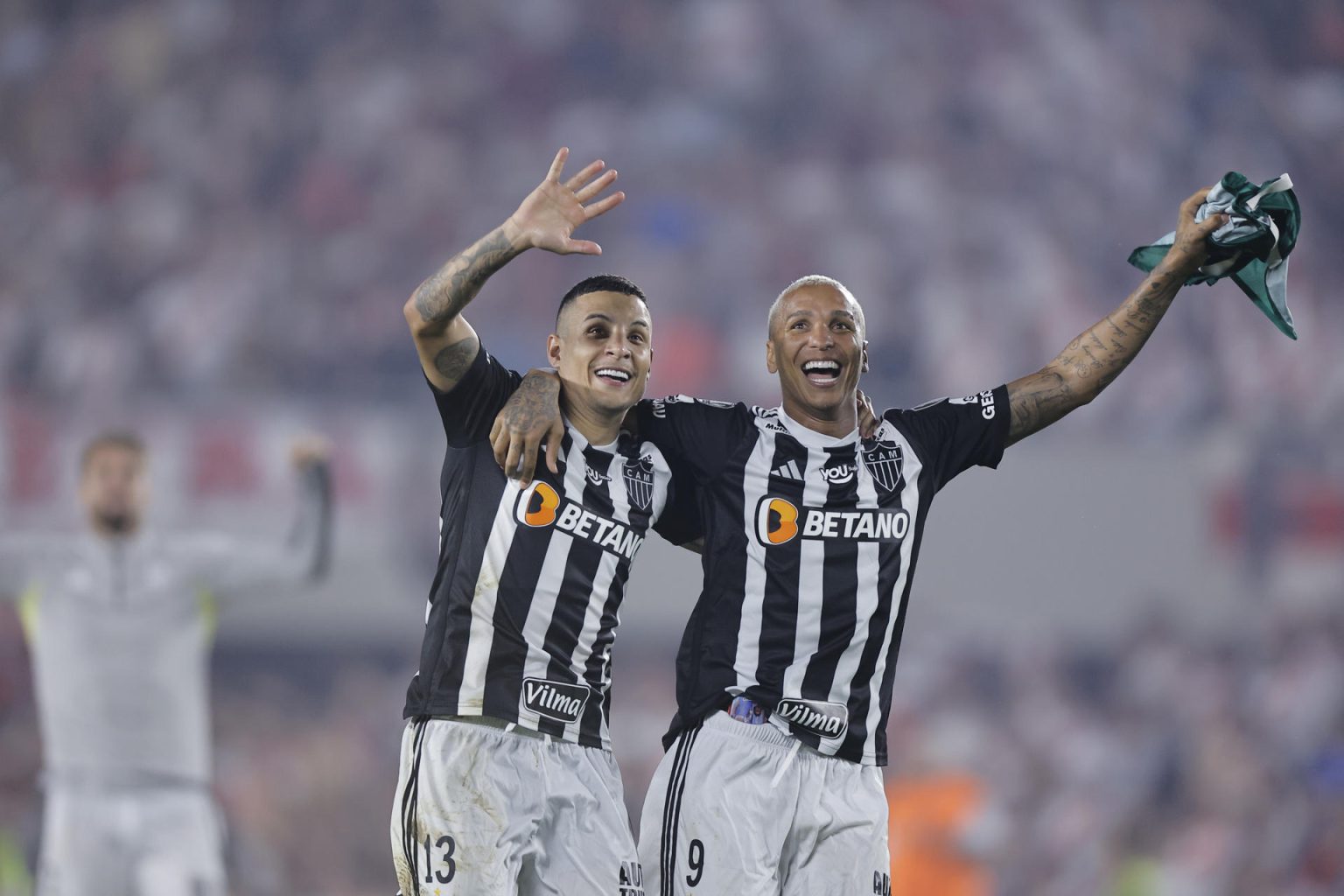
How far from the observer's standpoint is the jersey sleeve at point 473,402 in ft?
11.7

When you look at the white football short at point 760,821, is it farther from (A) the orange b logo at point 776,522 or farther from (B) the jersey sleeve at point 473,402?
(B) the jersey sleeve at point 473,402

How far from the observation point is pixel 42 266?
34.0 feet

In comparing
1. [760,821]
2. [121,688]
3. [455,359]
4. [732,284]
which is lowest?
[760,821]

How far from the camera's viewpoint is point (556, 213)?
11.5 ft

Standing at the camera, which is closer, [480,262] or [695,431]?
[480,262]

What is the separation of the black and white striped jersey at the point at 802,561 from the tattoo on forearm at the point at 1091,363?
8.1 inches

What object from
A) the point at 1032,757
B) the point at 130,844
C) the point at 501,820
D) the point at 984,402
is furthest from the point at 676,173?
the point at 501,820

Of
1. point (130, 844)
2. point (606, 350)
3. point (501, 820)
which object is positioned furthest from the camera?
point (130, 844)

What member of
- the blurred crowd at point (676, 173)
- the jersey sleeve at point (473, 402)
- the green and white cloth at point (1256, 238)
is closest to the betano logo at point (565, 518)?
the jersey sleeve at point (473, 402)

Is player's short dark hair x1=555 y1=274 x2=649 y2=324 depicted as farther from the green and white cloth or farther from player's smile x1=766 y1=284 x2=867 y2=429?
the green and white cloth

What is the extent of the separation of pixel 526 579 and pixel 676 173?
757 centimetres

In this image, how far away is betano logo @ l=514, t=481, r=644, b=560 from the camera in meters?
3.52

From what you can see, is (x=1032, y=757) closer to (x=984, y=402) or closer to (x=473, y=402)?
(x=984, y=402)

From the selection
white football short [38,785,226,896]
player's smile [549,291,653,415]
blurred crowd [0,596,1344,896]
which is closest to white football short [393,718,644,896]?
player's smile [549,291,653,415]
